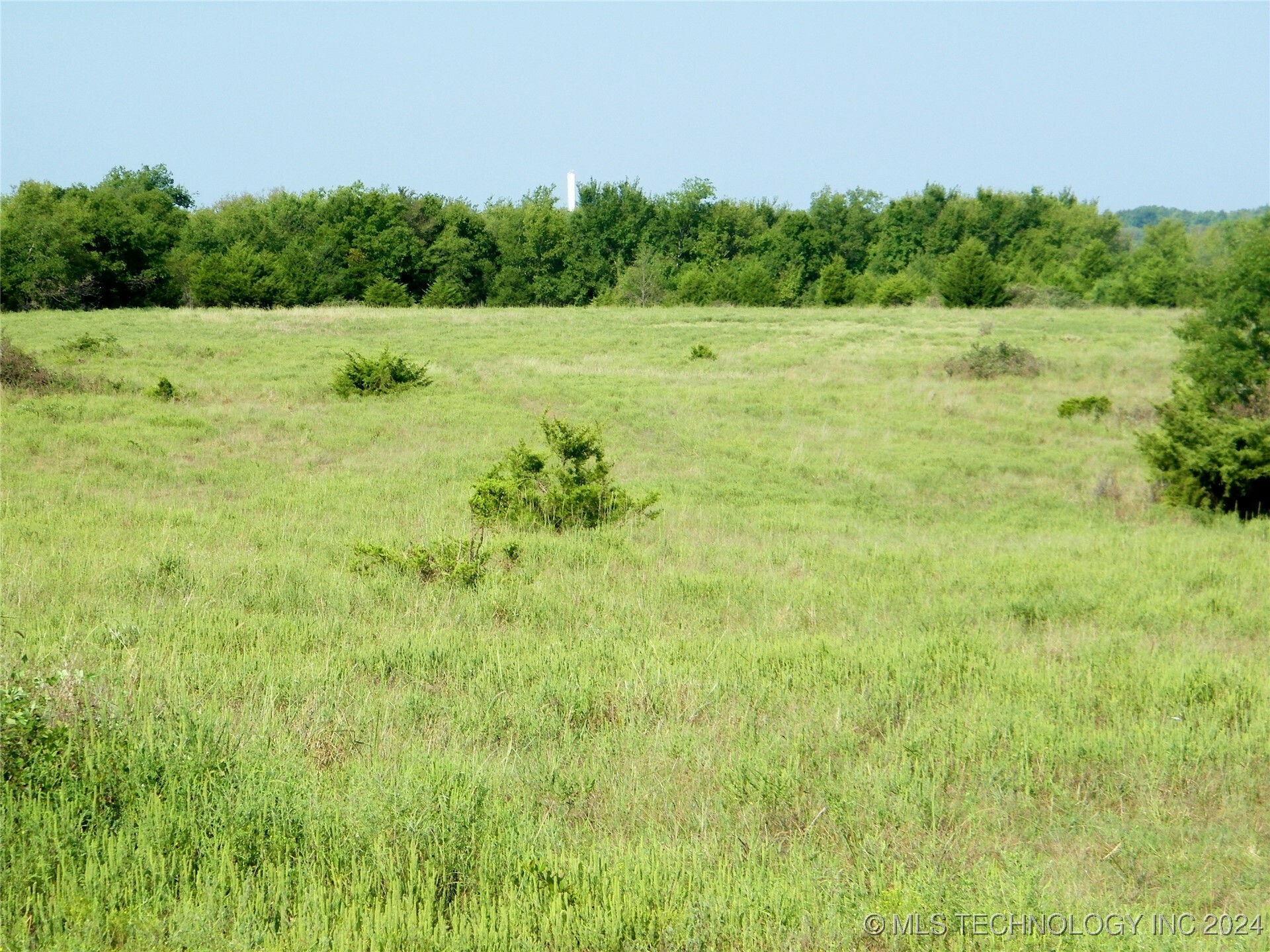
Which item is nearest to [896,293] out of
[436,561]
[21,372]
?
[21,372]

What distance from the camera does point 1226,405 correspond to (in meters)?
14.7

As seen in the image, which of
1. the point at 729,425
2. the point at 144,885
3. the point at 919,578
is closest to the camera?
the point at 144,885

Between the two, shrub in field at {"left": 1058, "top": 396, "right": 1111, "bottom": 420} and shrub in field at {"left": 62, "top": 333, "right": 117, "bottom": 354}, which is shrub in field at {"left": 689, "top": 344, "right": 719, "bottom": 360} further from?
shrub in field at {"left": 62, "top": 333, "right": 117, "bottom": 354}

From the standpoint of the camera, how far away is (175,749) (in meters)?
4.05

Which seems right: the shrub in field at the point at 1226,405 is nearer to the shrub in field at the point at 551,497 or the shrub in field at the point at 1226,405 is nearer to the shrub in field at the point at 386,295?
the shrub in field at the point at 551,497

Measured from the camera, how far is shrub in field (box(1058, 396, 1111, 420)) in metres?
20.3

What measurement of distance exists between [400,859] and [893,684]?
124 inches

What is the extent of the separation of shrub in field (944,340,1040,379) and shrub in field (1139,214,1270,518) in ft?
26.7

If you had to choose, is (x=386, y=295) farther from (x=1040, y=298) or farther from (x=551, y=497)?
(x=551, y=497)

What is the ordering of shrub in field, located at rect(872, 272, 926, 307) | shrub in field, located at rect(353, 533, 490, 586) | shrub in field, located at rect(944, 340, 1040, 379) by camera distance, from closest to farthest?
shrub in field, located at rect(353, 533, 490, 586)
shrub in field, located at rect(944, 340, 1040, 379)
shrub in field, located at rect(872, 272, 926, 307)

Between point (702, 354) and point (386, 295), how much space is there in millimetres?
35550

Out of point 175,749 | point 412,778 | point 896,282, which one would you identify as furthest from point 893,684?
point 896,282

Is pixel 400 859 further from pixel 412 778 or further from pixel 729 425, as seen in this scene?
pixel 729 425

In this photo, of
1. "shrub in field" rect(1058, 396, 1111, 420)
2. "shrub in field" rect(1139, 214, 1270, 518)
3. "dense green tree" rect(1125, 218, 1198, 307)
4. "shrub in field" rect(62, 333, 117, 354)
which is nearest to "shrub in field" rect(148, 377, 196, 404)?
"shrub in field" rect(62, 333, 117, 354)
